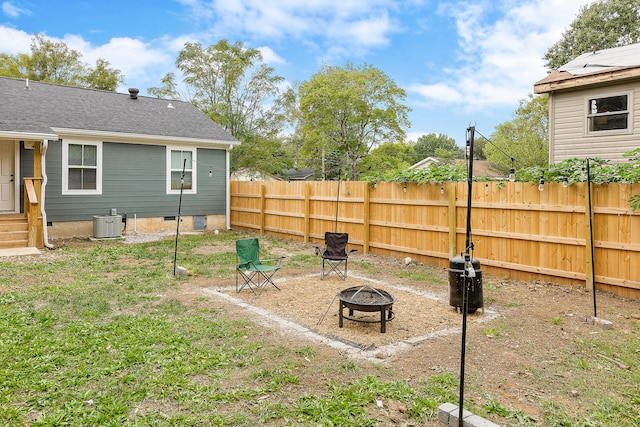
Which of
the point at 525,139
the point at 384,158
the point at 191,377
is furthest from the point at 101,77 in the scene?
the point at 191,377

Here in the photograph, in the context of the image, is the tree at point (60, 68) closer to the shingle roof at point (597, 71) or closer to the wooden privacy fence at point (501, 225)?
the wooden privacy fence at point (501, 225)

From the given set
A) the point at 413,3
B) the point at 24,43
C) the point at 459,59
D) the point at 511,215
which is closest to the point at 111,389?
the point at 511,215

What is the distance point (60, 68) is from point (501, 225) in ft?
109

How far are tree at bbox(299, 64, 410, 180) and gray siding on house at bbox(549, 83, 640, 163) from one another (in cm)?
1414

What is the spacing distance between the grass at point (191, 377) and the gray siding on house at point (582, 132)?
6.52 meters

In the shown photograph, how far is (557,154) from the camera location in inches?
395

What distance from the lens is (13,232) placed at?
9812 mm

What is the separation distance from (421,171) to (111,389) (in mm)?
7047

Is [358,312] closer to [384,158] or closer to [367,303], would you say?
[367,303]

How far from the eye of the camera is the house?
34.0 ft

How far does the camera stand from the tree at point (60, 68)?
1129 inches

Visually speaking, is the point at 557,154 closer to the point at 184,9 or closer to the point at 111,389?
the point at 111,389

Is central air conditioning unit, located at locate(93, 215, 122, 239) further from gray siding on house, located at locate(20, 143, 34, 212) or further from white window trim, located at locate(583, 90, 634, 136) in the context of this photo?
white window trim, located at locate(583, 90, 634, 136)

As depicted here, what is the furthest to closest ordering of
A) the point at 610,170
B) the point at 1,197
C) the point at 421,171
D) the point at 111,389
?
1. the point at 1,197
2. the point at 421,171
3. the point at 610,170
4. the point at 111,389
